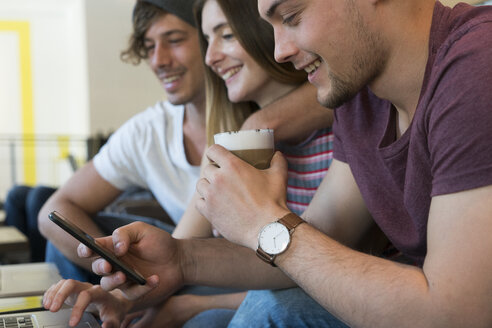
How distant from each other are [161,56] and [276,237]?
138cm

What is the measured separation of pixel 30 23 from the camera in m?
8.06

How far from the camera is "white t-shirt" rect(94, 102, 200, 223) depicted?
6.51ft

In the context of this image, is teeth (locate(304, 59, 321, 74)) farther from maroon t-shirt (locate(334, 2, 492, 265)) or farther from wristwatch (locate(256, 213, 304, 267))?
wristwatch (locate(256, 213, 304, 267))

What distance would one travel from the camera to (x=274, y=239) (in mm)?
888

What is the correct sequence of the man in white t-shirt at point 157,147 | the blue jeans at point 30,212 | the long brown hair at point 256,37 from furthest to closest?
the blue jeans at point 30,212 → the man in white t-shirt at point 157,147 → the long brown hair at point 256,37

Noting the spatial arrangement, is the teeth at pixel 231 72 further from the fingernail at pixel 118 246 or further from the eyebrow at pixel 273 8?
the fingernail at pixel 118 246

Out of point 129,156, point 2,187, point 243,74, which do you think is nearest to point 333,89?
point 243,74

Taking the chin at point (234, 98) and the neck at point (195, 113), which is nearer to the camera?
the chin at point (234, 98)

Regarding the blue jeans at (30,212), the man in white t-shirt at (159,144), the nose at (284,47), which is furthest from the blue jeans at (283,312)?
the blue jeans at (30,212)

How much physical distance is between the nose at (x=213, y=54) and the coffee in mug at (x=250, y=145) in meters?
0.66

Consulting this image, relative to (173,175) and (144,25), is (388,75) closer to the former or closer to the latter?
(173,175)

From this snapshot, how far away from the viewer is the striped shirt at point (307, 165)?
1432 mm

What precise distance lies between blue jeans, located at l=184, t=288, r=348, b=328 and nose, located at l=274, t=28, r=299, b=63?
455mm

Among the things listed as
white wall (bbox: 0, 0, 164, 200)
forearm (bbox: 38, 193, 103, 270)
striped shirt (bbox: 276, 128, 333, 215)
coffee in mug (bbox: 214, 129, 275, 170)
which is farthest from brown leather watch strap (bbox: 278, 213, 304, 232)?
white wall (bbox: 0, 0, 164, 200)
